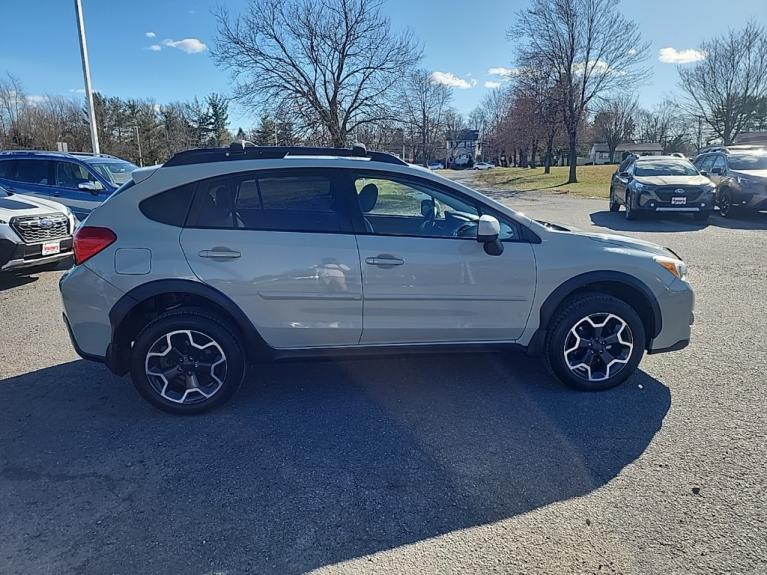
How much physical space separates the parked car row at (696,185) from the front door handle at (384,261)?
1187cm

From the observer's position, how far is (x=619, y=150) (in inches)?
3548

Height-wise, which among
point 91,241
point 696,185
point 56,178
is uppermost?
point 56,178

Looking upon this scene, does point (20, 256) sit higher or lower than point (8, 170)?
lower

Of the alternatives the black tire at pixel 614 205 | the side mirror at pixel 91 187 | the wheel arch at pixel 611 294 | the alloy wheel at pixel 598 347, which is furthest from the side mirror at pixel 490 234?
Result: the black tire at pixel 614 205

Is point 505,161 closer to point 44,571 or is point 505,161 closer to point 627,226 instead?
point 627,226

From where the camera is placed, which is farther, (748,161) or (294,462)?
(748,161)

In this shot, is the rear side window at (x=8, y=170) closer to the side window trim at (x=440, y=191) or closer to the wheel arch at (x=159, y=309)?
the wheel arch at (x=159, y=309)

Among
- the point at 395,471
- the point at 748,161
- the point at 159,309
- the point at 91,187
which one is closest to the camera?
the point at 395,471

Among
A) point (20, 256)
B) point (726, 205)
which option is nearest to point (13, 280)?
point (20, 256)

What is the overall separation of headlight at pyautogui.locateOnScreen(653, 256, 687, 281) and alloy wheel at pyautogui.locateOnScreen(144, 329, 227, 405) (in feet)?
10.7

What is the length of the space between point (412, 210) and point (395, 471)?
1.93 metres

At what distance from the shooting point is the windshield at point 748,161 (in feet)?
44.6

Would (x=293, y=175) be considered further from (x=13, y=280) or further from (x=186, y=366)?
(x=13, y=280)

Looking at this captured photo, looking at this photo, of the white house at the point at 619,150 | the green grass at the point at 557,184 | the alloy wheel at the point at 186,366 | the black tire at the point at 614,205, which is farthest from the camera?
the white house at the point at 619,150
